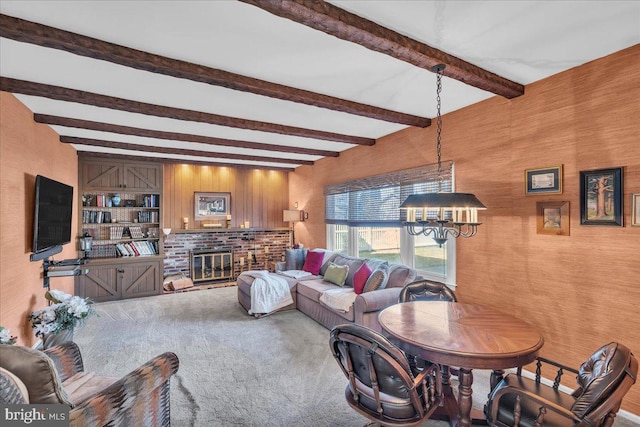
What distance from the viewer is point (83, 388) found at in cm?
185

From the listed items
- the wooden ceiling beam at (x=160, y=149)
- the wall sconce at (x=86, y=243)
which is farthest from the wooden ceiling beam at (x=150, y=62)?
the wall sconce at (x=86, y=243)

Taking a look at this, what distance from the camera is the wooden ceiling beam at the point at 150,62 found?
6.19 feet

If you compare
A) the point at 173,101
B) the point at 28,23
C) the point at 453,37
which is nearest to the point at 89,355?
the point at 173,101

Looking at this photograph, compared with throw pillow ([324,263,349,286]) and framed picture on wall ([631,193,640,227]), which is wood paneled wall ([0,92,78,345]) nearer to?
throw pillow ([324,263,349,286])

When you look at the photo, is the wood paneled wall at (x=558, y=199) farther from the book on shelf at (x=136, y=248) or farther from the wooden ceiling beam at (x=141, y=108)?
the book on shelf at (x=136, y=248)

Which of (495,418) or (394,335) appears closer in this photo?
(495,418)

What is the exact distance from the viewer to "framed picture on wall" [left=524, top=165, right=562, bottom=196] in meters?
2.65

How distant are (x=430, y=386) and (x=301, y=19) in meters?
2.26

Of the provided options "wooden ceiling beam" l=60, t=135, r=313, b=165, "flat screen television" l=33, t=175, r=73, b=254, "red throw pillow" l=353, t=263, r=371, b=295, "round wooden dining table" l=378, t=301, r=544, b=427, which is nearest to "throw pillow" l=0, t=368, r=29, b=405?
"round wooden dining table" l=378, t=301, r=544, b=427

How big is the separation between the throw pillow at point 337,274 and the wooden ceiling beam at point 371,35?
9.87ft

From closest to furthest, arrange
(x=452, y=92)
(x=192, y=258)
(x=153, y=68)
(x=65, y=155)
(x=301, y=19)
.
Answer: (x=301, y=19) < (x=153, y=68) < (x=452, y=92) < (x=65, y=155) < (x=192, y=258)

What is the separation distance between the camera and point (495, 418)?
1753 mm

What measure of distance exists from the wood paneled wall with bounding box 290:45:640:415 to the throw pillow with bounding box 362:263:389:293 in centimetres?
86

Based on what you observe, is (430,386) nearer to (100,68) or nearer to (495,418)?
(495,418)
